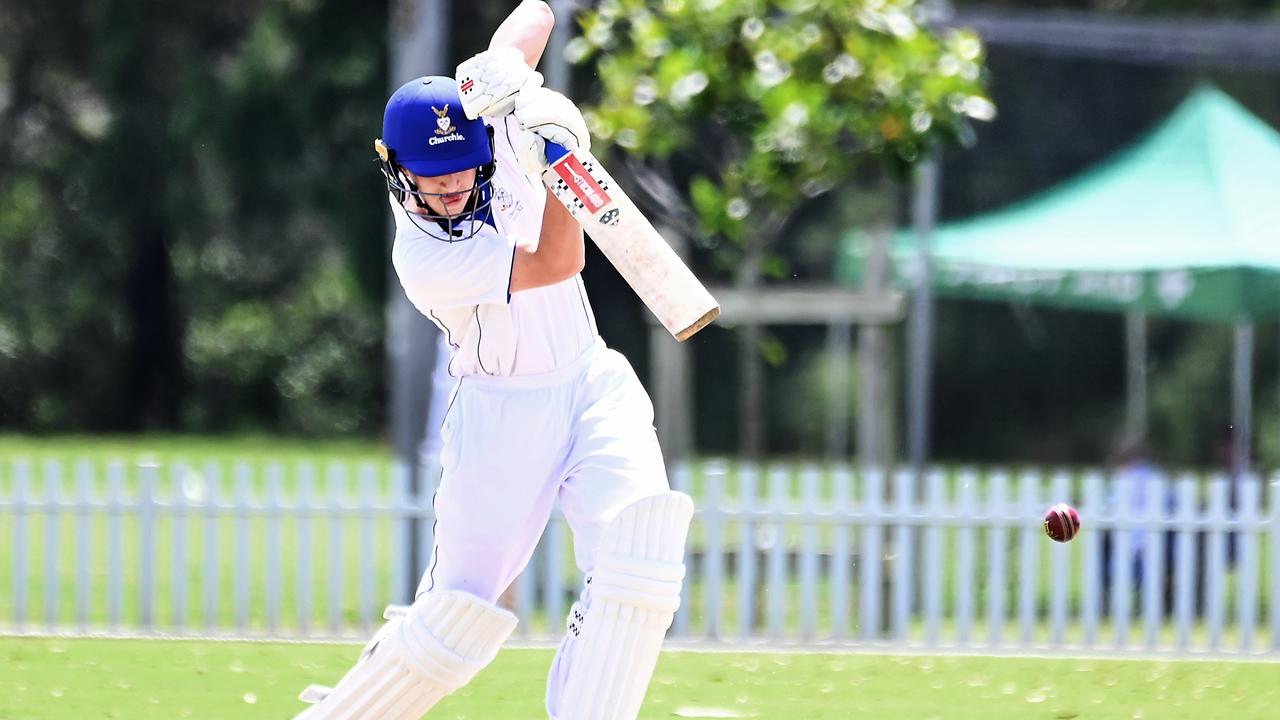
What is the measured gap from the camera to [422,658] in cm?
447

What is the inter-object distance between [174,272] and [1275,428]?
16.3 m

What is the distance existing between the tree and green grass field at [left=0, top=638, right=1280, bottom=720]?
233 centimetres

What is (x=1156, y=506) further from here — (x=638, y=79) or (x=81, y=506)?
(x=81, y=506)

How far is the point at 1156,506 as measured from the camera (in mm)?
8633

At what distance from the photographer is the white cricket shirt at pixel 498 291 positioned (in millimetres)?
4398

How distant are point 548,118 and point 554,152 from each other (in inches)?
2.9

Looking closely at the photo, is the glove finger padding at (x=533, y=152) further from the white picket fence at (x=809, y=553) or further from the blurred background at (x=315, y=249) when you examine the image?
the blurred background at (x=315, y=249)

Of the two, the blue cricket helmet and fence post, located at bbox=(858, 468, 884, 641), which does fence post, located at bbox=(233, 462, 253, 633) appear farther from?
the blue cricket helmet

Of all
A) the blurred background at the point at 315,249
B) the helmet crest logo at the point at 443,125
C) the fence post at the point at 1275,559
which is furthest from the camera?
the blurred background at the point at 315,249

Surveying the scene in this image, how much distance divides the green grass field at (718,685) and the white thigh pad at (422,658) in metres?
1.33

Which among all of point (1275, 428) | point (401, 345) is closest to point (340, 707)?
point (401, 345)

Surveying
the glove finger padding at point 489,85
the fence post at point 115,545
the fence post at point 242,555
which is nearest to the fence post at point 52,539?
the fence post at point 115,545

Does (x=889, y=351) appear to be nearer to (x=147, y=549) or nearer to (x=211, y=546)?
(x=211, y=546)

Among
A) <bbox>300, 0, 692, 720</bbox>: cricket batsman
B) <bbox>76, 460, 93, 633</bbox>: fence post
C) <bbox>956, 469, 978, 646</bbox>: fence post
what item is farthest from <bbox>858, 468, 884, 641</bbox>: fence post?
Answer: <bbox>300, 0, 692, 720</bbox>: cricket batsman
